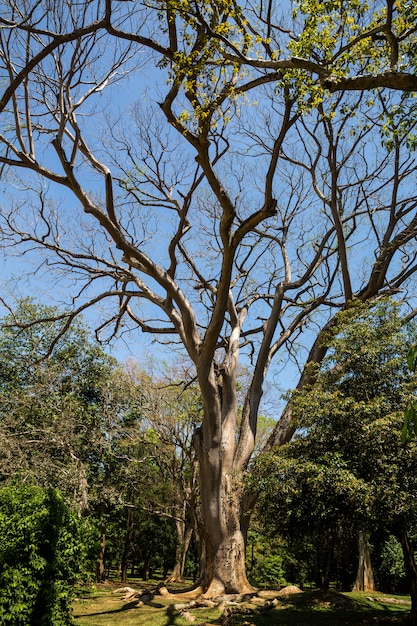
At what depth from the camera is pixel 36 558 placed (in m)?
5.03

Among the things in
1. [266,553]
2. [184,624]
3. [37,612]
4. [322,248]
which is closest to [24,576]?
[37,612]

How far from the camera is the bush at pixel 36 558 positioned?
4.82 meters

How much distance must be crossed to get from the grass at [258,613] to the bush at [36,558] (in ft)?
5.31

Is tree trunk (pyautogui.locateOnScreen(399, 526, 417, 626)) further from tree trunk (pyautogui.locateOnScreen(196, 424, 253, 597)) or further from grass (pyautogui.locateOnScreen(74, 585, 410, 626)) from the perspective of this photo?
tree trunk (pyautogui.locateOnScreen(196, 424, 253, 597))

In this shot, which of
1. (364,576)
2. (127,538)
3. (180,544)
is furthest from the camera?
(127,538)

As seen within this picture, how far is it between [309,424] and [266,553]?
13883mm

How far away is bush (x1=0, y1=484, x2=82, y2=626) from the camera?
482 cm

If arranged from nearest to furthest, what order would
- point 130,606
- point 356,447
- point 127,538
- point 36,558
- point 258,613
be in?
point 36,558
point 356,447
point 258,613
point 130,606
point 127,538

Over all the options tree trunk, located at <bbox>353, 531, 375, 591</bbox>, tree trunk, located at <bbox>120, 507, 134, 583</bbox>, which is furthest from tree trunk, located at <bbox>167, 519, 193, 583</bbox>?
tree trunk, located at <bbox>353, 531, 375, 591</bbox>

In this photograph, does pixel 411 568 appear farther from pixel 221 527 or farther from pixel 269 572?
pixel 269 572

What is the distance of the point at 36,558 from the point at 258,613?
4.64 metres

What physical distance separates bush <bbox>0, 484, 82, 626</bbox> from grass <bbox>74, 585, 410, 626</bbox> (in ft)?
5.31

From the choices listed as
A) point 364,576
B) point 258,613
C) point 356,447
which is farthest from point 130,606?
point 364,576

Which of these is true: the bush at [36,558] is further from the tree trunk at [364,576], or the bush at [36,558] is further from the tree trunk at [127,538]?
the tree trunk at [127,538]
